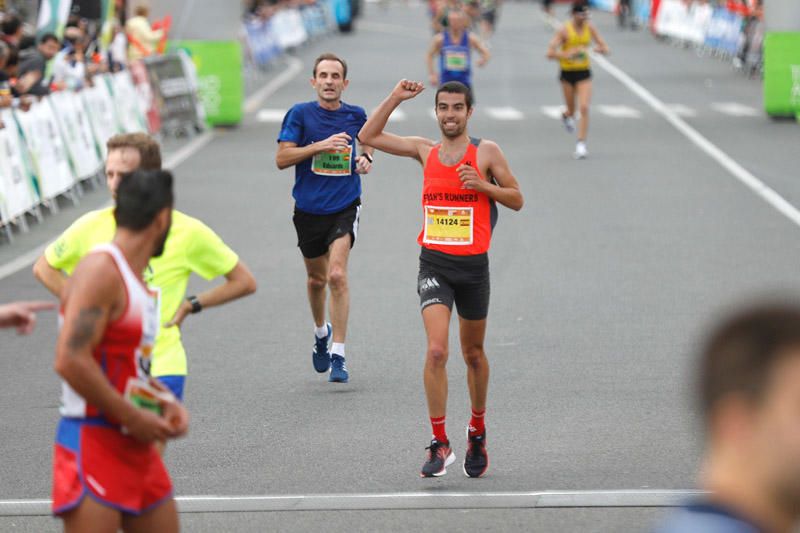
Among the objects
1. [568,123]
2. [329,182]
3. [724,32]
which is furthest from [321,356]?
[724,32]

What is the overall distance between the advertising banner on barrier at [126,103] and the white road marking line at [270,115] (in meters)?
4.72

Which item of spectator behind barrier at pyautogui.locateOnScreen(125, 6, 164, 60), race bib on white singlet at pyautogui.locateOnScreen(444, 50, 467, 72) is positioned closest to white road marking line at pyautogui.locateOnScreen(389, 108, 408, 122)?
race bib on white singlet at pyautogui.locateOnScreen(444, 50, 467, 72)

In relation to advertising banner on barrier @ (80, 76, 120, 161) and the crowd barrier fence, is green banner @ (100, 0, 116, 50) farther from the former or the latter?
advertising banner on barrier @ (80, 76, 120, 161)

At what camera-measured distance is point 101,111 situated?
21062 mm

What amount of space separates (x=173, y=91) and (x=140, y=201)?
70.1 feet

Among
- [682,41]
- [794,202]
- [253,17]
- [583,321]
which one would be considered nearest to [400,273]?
[583,321]

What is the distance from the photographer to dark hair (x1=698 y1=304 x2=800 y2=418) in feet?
8.13

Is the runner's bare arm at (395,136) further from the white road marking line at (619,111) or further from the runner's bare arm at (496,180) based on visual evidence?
the white road marking line at (619,111)

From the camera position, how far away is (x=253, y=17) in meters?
42.8

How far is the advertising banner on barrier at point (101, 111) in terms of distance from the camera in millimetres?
20547

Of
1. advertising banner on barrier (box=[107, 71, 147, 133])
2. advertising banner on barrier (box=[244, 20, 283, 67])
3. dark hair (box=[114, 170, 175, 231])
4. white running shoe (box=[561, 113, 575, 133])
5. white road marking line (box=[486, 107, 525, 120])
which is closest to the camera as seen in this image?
dark hair (box=[114, 170, 175, 231])

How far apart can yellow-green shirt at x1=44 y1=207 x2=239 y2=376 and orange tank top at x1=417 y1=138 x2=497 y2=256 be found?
7.08 feet

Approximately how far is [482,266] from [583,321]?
158 inches

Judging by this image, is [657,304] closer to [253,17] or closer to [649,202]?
[649,202]
